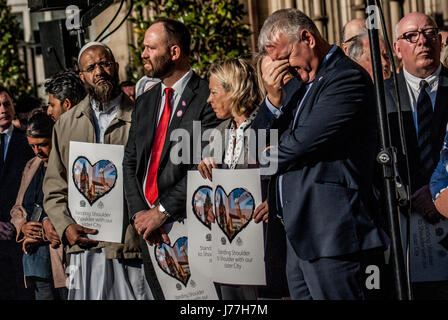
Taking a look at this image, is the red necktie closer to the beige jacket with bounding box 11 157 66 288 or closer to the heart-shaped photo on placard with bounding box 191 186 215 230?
the heart-shaped photo on placard with bounding box 191 186 215 230

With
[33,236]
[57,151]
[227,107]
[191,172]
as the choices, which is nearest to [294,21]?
[227,107]

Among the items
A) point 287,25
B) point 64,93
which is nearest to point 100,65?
point 64,93

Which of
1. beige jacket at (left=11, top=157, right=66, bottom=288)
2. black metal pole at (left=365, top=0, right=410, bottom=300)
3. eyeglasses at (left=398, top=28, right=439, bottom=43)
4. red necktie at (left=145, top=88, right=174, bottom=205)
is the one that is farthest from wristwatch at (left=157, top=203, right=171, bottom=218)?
beige jacket at (left=11, top=157, right=66, bottom=288)

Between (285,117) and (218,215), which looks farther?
(218,215)

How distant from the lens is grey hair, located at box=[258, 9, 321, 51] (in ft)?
15.8

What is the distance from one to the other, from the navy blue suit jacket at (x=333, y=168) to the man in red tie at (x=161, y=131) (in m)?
1.30

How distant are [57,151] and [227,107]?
1.66 meters

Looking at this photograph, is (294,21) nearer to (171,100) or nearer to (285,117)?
(285,117)

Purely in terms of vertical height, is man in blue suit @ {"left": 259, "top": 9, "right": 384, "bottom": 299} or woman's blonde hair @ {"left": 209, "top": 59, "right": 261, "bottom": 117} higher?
woman's blonde hair @ {"left": 209, "top": 59, "right": 261, "bottom": 117}

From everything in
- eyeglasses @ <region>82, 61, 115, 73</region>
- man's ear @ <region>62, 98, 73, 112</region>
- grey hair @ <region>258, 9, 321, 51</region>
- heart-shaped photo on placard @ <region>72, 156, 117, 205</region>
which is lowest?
heart-shaped photo on placard @ <region>72, 156, 117, 205</region>

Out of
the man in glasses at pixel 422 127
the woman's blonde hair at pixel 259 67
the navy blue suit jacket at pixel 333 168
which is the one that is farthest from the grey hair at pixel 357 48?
the navy blue suit jacket at pixel 333 168

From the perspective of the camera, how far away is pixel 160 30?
6.20 metres

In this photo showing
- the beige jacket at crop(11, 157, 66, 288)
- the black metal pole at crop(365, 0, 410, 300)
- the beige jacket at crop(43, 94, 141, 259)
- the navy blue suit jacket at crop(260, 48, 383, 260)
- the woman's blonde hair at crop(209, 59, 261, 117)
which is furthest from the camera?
the beige jacket at crop(11, 157, 66, 288)

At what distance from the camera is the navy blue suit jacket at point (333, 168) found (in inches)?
178
